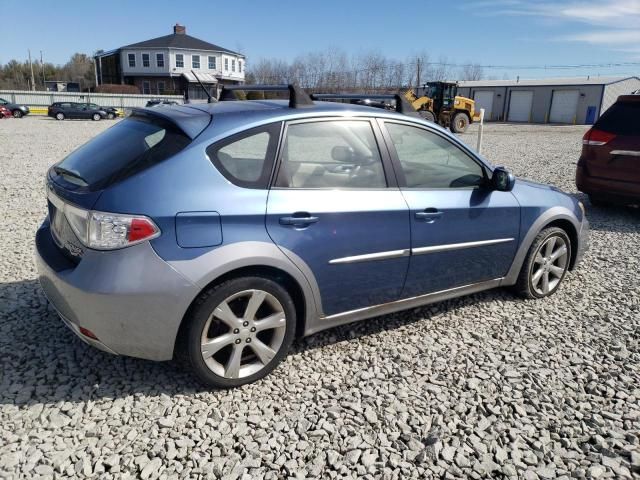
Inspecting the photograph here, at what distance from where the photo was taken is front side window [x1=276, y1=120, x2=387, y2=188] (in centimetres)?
312

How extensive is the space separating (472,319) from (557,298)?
3.44ft

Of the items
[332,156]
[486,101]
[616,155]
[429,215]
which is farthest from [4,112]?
[486,101]

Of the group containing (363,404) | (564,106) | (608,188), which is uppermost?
(564,106)

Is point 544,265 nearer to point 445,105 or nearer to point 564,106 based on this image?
point 445,105

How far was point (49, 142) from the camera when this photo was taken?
18469 millimetres

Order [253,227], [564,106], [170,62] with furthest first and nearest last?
1. [170,62]
2. [564,106]
3. [253,227]

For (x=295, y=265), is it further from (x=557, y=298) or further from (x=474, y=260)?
(x=557, y=298)

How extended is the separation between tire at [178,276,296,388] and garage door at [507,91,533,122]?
1990 inches

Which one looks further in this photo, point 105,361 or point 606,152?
point 606,152

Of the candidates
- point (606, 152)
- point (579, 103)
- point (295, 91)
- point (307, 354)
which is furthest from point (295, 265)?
point (579, 103)

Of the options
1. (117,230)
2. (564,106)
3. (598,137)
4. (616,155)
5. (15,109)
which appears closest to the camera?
(117,230)

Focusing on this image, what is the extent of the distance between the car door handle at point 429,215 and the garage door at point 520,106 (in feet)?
162

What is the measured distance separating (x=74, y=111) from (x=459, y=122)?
2681 cm

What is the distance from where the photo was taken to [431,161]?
3822mm
